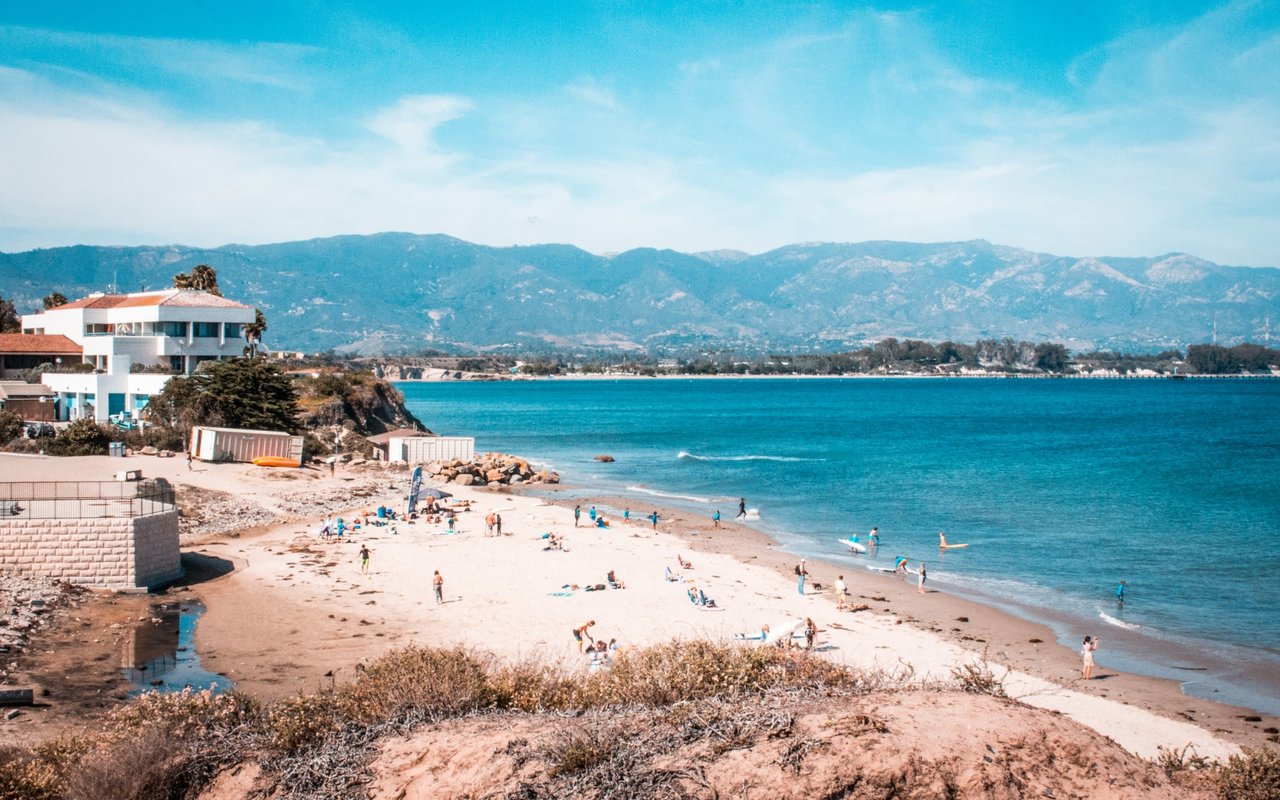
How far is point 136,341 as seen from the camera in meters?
53.7

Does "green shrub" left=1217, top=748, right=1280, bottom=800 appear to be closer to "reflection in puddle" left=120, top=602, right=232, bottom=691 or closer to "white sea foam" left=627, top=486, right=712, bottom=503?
"reflection in puddle" left=120, top=602, right=232, bottom=691

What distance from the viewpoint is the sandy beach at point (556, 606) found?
17.3 metres

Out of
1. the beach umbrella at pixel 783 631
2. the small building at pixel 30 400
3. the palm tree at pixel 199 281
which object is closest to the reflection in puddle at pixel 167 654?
the beach umbrella at pixel 783 631

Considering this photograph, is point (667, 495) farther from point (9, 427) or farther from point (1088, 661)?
point (9, 427)

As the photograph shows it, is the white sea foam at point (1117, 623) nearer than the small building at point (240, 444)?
Yes

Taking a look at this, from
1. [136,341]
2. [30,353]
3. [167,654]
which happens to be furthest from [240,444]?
[167,654]

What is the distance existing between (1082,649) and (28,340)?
59.6 metres

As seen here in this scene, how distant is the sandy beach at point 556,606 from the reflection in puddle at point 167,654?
0.38 m

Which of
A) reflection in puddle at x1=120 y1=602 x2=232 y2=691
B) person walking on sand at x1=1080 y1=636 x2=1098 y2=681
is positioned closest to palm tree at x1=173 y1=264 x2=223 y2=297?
reflection in puddle at x1=120 y1=602 x2=232 y2=691

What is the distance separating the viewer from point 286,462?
4247cm

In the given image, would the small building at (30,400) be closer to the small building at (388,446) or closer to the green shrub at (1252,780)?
the small building at (388,446)

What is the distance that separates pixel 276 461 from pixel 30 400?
18.0 m

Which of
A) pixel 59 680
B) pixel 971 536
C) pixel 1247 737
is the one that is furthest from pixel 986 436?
pixel 59 680

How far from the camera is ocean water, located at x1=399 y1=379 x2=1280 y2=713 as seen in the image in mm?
24016
